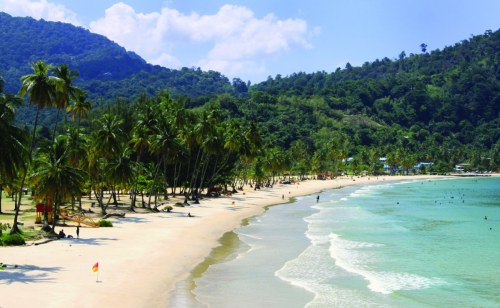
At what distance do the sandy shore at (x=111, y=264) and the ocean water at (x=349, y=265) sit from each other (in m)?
1.73

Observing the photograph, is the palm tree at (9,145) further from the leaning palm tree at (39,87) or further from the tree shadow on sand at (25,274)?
the leaning palm tree at (39,87)

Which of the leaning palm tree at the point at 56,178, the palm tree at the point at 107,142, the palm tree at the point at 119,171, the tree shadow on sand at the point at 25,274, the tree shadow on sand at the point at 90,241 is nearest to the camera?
the tree shadow on sand at the point at 25,274

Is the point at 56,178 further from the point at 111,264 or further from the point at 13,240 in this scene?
the point at 111,264

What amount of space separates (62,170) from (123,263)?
38.0 ft

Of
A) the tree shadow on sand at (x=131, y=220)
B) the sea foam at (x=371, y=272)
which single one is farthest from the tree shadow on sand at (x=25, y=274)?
the tree shadow on sand at (x=131, y=220)

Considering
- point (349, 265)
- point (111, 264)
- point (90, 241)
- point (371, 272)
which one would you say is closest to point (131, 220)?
point (90, 241)

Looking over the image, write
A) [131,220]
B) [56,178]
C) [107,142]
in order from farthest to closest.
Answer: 1. [131,220]
2. [107,142]
3. [56,178]

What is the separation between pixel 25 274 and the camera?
2684 cm

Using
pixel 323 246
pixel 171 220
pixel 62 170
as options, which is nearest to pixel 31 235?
pixel 62 170

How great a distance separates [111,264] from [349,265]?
16804 millimetres

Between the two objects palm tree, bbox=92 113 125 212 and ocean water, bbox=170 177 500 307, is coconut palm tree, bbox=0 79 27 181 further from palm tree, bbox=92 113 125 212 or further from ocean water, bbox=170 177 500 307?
palm tree, bbox=92 113 125 212

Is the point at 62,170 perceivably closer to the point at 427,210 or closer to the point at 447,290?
the point at 447,290

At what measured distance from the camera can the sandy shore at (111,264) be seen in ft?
77.4

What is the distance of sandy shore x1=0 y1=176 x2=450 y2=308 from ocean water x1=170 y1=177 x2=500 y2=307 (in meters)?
1.73
